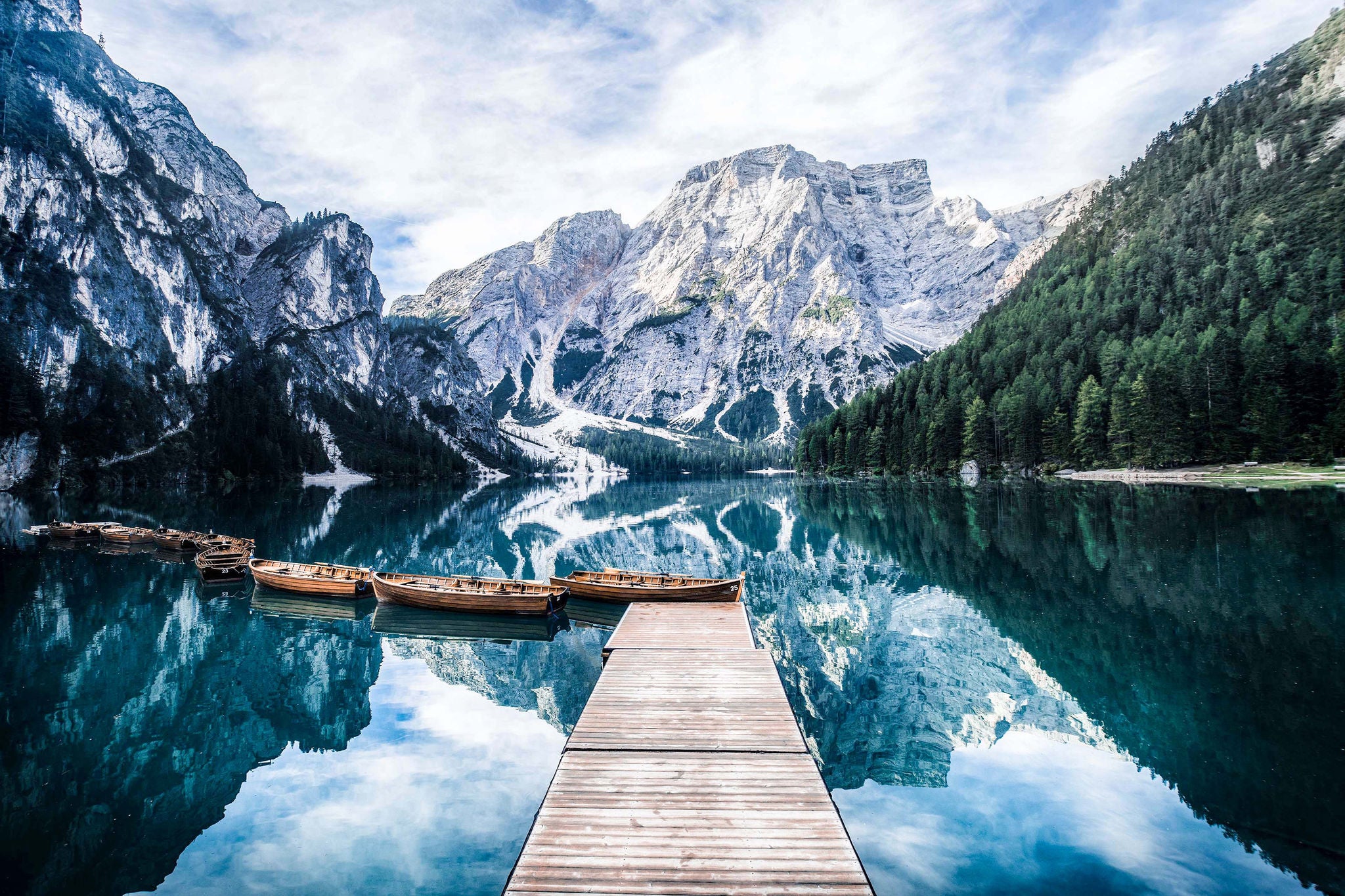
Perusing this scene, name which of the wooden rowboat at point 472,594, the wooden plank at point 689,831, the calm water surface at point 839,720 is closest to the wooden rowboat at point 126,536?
the calm water surface at point 839,720

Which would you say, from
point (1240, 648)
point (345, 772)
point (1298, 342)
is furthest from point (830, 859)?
point (1298, 342)

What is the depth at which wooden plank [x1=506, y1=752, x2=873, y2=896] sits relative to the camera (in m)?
7.89

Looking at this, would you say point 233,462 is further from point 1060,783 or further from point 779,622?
point 1060,783

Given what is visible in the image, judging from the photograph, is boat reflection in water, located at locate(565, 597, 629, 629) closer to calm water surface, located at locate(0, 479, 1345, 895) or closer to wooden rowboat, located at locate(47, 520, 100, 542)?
calm water surface, located at locate(0, 479, 1345, 895)

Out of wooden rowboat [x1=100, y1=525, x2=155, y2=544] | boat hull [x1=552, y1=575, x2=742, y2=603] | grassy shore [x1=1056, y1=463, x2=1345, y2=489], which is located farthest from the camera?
grassy shore [x1=1056, y1=463, x2=1345, y2=489]

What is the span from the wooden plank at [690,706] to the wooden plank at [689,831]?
2.20 feet

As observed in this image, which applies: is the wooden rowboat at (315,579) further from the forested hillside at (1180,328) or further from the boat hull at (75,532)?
the forested hillside at (1180,328)

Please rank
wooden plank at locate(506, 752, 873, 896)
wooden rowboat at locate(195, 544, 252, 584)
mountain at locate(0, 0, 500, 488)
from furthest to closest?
mountain at locate(0, 0, 500, 488) → wooden rowboat at locate(195, 544, 252, 584) → wooden plank at locate(506, 752, 873, 896)

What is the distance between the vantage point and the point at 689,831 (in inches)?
358

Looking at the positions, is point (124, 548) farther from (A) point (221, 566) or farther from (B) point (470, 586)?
(B) point (470, 586)

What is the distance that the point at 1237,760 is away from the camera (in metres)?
13.2

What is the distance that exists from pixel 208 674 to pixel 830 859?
78.3 ft

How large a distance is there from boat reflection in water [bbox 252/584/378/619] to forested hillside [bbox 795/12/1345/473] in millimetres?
94316

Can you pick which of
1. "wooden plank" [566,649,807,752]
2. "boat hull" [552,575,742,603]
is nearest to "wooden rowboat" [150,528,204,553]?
"boat hull" [552,575,742,603]
